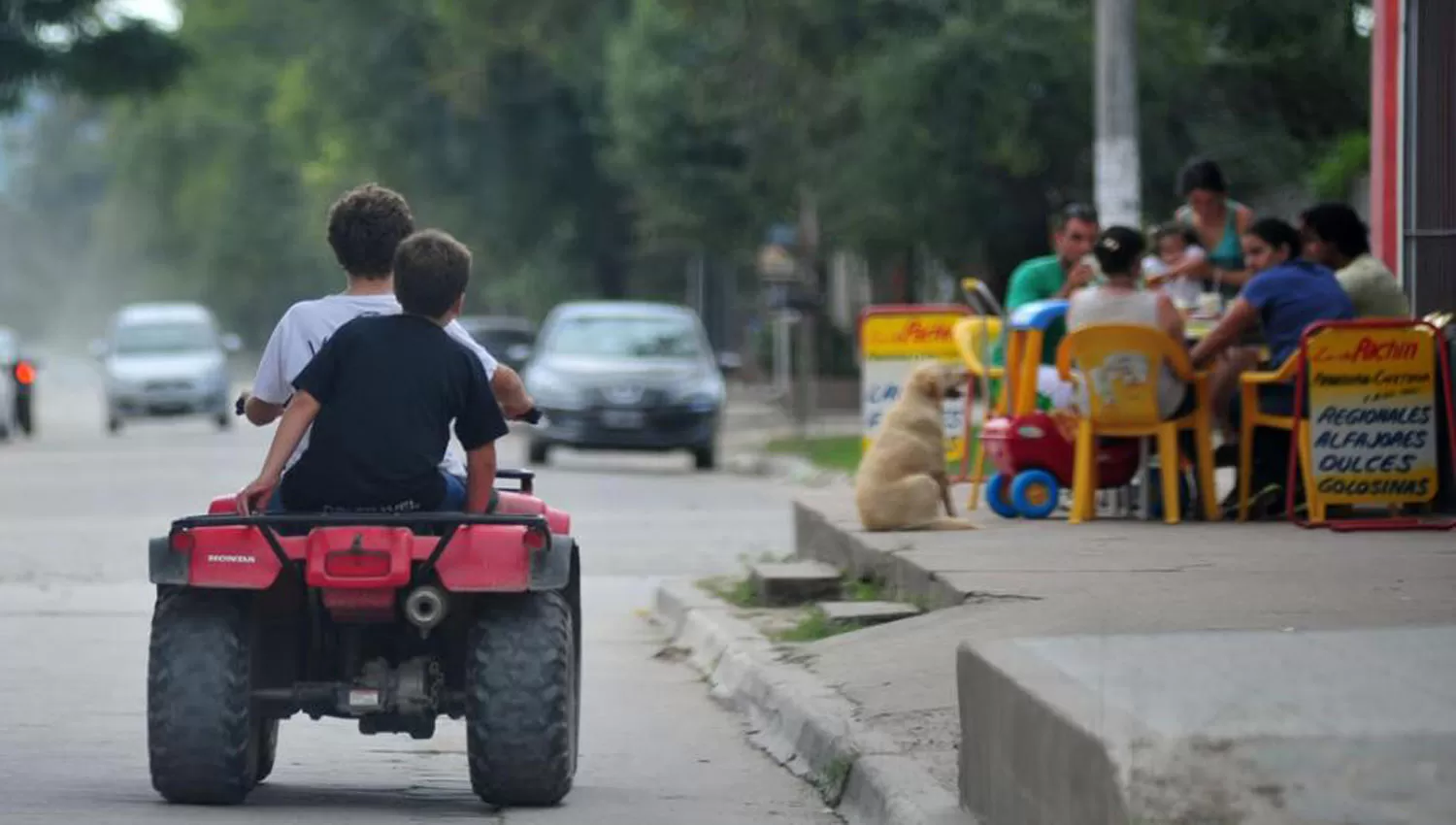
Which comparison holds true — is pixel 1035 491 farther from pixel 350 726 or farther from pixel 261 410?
pixel 261 410

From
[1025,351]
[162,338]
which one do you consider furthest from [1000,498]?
[162,338]

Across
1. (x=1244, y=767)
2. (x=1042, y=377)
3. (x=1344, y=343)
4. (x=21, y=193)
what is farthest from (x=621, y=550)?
(x=21, y=193)

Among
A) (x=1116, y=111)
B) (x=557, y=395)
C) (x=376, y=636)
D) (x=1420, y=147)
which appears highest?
(x=1116, y=111)

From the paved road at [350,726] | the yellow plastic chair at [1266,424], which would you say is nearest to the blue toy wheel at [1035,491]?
the yellow plastic chair at [1266,424]

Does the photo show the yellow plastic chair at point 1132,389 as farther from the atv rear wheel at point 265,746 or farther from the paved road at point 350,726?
the atv rear wheel at point 265,746

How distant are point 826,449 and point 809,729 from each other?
68.0 feet

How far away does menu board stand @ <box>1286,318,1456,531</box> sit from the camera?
44.5ft

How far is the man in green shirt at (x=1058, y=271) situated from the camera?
52.9ft

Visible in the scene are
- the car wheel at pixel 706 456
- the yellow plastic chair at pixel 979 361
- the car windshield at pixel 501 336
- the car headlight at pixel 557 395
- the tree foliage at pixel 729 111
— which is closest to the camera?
the yellow plastic chair at pixel 979 361

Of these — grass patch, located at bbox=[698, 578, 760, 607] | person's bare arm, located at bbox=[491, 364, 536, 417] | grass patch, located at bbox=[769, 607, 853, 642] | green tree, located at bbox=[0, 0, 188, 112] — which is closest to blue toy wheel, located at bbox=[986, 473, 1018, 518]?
grass patch, located at bbox=[698, 578, 760, 607]

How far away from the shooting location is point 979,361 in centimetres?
1750

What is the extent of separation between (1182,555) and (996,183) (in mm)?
21348

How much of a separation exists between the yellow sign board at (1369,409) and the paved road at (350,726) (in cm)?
323

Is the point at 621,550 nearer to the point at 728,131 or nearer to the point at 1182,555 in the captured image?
the point at 1182,555
